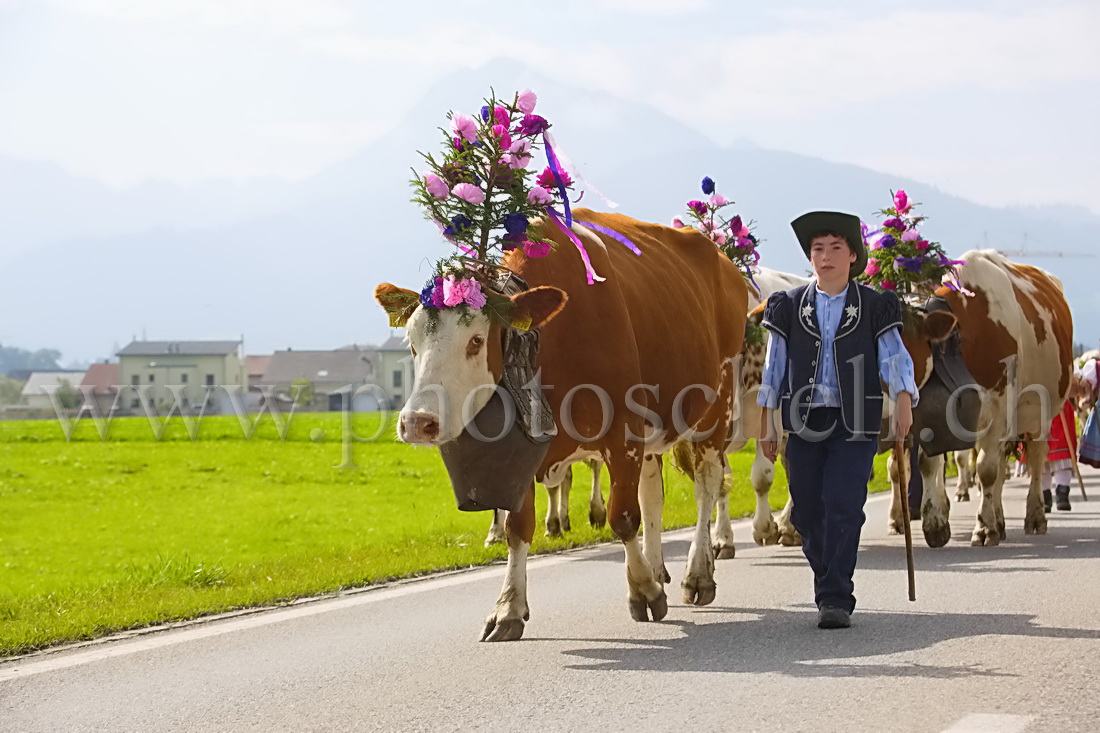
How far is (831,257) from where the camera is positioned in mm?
7688

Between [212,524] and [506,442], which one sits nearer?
[506,442]

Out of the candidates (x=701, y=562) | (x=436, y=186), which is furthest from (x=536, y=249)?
(x=701, y=562)

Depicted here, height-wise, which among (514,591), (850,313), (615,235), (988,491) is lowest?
(514,591)

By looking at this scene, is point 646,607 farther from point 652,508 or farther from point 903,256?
point 903,256

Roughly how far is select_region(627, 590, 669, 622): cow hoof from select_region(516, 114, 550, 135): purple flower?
268 centimetres

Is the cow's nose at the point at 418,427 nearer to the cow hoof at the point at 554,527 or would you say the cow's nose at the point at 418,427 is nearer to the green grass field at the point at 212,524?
the green grass field at the point at 212,524

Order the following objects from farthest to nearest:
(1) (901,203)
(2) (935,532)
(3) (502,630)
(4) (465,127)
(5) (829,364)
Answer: (1) (901,203) → (2) (935,532) → (4) (465,127) → (5) (829,364) → (3) (502,630)

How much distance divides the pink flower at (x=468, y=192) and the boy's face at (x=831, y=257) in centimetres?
181

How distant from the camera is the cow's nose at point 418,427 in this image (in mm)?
6770

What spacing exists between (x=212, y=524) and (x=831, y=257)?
11851mm

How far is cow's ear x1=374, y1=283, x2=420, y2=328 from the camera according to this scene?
24.5 feet

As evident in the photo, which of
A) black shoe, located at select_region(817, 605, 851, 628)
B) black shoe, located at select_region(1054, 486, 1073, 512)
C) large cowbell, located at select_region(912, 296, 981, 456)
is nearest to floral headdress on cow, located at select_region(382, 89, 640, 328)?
black shoe, located at select_region(817, 605, 851, 628)

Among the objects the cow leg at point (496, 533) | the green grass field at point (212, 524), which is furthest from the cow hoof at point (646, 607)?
the cow leg at point (496, 533)

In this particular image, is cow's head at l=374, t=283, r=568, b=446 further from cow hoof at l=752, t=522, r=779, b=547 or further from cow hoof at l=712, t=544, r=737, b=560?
cow hoof at l=752, t=522, r=779, b=547
